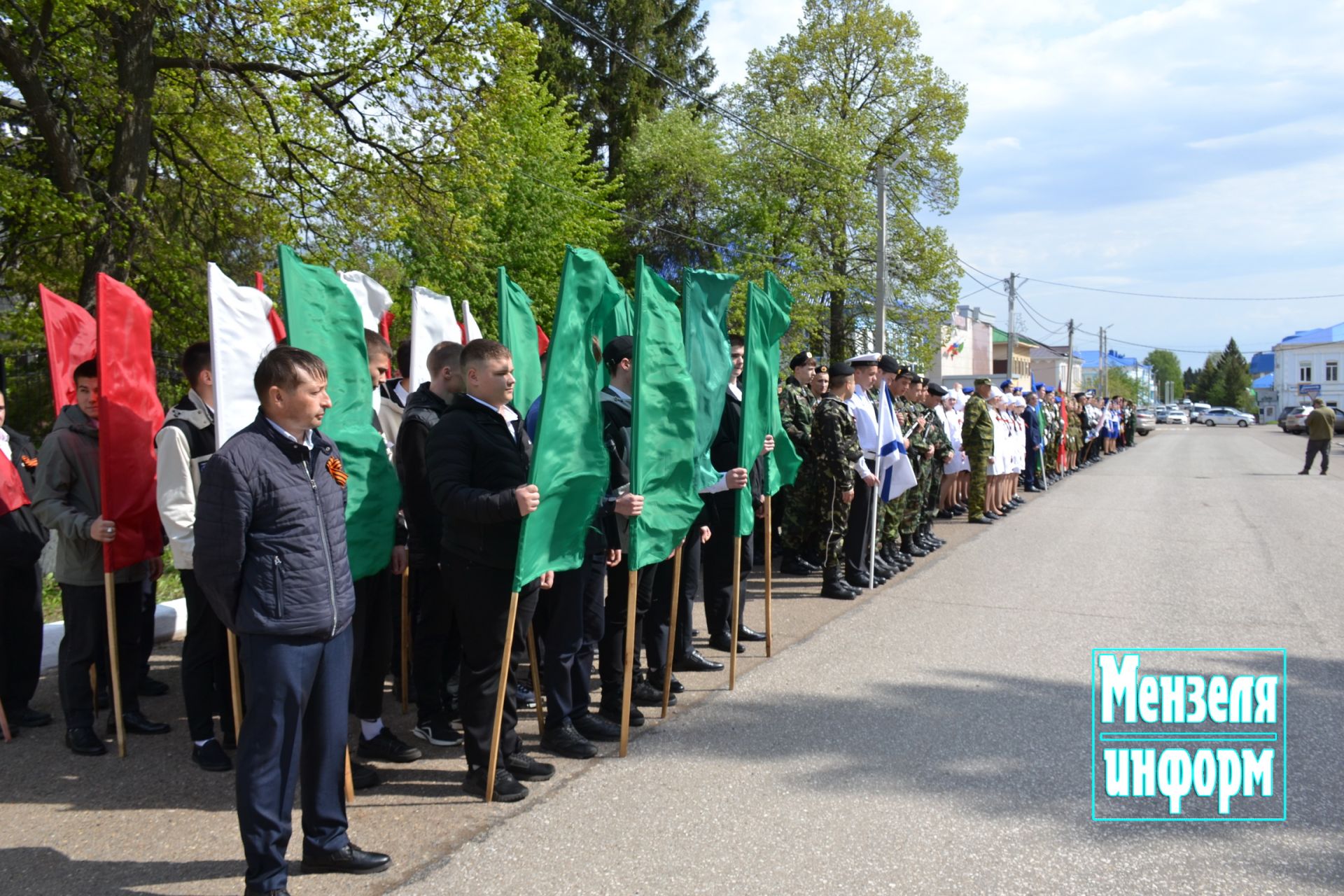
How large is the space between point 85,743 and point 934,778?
390 cm

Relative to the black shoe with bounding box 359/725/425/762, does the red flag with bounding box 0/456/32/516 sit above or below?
above

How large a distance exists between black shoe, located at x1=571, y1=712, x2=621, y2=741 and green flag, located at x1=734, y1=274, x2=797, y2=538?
1465 millimetres

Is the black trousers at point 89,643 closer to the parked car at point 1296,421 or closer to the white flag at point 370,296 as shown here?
the white flag at point 370,296

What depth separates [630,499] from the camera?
473cm

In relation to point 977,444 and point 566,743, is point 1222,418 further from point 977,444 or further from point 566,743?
point 566,743

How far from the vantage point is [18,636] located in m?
5.27

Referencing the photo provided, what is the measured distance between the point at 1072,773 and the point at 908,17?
126 feet

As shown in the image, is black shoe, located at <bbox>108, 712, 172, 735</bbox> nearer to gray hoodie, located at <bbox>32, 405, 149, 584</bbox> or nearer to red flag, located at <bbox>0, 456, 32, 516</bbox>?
gray hoodie, located at <bbox>32, 405, 149, 584</bbox>

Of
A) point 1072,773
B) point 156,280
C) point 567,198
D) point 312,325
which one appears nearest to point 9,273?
point 156,280

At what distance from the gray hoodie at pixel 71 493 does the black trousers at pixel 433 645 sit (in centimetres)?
145

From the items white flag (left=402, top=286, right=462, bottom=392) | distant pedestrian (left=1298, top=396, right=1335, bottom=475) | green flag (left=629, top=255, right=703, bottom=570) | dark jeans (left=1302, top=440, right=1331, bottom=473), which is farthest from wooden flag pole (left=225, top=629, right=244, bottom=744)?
dark jeans (left=1302, top=440, right=1331, bottom=473)

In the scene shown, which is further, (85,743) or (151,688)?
(151,688)

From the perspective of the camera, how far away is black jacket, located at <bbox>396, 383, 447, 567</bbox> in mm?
5059

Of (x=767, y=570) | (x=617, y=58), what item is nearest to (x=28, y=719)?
(x=767, y=570)
